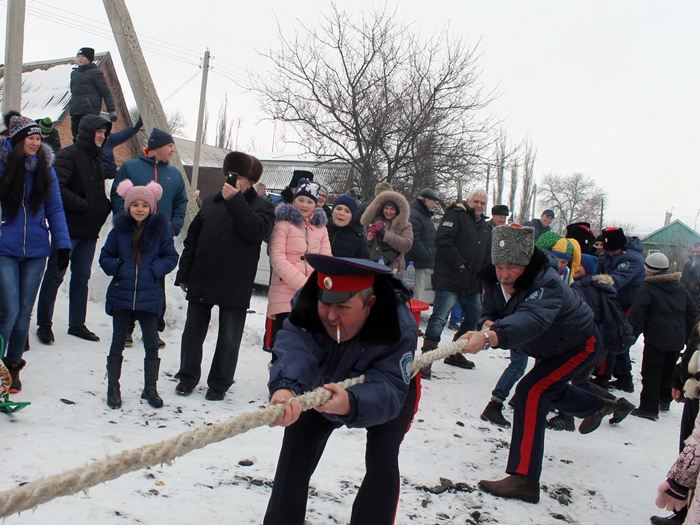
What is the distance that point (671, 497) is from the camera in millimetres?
2629

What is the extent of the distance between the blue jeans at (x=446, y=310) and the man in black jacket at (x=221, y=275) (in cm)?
263

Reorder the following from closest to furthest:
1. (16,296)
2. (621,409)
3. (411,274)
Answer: (16,296)
(621,409)
(411,274)

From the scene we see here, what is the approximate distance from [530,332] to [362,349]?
1514mm

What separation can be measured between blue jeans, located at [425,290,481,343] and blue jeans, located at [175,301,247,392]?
265cm

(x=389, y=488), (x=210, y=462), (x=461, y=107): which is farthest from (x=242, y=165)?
(x=461, y=107)

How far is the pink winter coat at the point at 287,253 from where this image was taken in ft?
17.0

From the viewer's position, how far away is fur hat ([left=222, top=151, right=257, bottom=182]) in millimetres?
5012

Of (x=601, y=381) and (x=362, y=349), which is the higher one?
(x=362, y=349)

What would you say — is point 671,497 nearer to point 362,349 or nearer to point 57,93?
point 362,349

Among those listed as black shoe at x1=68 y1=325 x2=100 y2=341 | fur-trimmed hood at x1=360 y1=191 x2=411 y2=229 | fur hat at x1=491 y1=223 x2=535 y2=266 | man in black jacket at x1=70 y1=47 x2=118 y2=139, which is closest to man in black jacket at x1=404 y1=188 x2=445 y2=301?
fur-trimmed hood at x1=360 y1=191 x2=411 y2=229

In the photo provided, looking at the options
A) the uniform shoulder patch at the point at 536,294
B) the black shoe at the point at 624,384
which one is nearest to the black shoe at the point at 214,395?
the uniform shoulder patch at the point at 536,294

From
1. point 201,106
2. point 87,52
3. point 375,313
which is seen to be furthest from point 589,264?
point 201,106

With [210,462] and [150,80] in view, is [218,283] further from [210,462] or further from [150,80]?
[150,80]

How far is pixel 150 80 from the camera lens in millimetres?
6945
